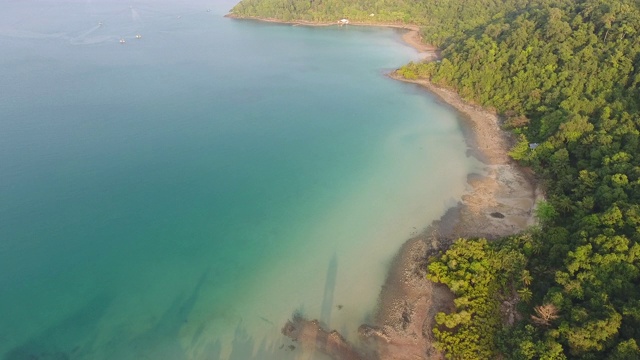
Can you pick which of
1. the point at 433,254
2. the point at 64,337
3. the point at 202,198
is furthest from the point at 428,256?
the point at 64,337

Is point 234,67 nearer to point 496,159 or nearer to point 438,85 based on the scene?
point 438,85

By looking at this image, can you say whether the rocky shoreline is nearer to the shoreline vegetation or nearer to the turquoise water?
the shoreline vegetation

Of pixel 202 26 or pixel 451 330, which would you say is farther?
pixel 202 26

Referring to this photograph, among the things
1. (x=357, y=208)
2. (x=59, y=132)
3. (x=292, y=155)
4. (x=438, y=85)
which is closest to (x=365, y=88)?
(x=438, y=85)

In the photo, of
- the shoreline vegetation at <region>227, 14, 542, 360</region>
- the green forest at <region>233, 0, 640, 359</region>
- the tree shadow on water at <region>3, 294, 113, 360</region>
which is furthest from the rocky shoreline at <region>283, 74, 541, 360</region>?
the tree shadow on water at <region>3, 294, 113, 360</region>

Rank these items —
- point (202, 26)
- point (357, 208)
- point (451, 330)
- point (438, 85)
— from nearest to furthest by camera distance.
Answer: point (451, 330), point (357, 208), point (438, 85), point (202, 26)

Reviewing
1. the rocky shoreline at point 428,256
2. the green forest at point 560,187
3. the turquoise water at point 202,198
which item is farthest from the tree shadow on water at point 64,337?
the green forest at point 560,187

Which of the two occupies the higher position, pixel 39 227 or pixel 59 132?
pixel 59 132

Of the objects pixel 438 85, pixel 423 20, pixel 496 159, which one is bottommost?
pixel 496 159
